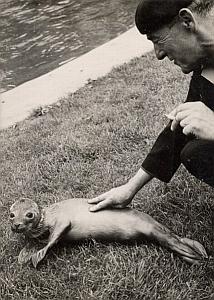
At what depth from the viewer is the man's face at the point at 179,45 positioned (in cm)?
247

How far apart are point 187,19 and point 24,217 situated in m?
1.26

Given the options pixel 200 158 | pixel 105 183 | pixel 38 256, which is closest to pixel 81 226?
pixel 38 256

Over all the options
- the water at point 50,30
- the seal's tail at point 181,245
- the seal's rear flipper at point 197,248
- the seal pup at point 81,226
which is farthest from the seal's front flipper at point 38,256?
the water at point 50,30

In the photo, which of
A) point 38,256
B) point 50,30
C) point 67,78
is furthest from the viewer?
point 50,30

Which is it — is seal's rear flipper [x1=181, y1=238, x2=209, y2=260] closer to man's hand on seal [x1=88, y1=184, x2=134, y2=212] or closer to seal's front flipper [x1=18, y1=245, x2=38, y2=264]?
man's hand on seal [x1=88, y1=184, x2=134, y2=212]

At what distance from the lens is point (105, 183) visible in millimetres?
3561

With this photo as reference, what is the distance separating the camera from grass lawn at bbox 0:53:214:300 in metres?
2.65

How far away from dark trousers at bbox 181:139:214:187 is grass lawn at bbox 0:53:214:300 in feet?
1.35

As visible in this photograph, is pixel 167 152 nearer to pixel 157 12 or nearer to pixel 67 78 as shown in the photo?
pixel 157 12

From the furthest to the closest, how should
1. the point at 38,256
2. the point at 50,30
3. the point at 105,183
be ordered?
the point at 50,30 < the point at 105,183 < the point at 38,256

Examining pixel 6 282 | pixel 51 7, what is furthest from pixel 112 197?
pixel 51 7

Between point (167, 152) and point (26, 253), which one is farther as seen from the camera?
point (26, 253)

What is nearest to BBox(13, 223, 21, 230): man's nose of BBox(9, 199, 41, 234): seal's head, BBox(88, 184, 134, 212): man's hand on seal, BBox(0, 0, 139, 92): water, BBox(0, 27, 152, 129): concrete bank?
BBox(9, 199, 41, 234): seal's head

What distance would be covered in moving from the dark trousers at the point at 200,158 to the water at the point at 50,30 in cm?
420
